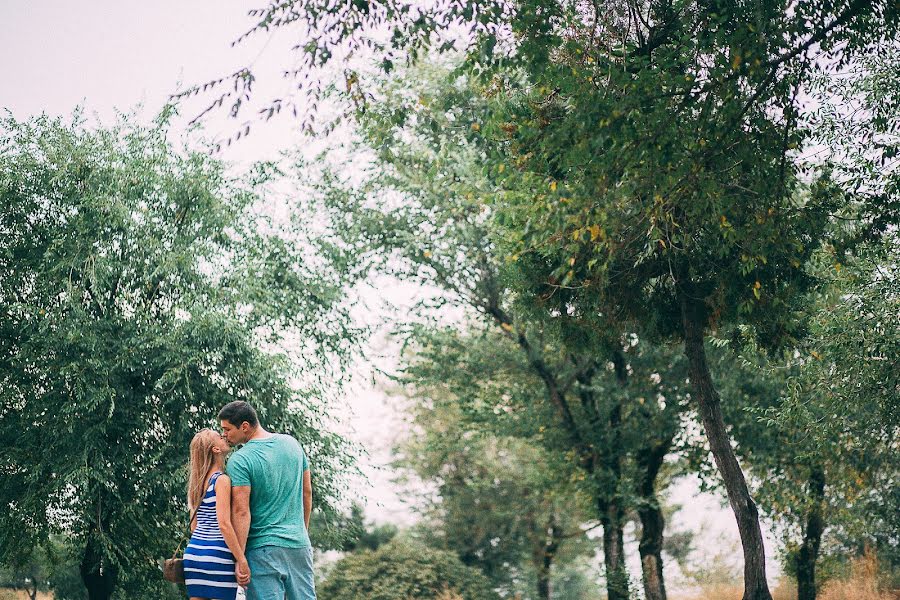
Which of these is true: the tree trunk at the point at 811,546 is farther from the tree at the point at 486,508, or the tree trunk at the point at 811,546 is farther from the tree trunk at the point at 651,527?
the tree at the point at 486,508

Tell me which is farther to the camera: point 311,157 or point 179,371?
point 311,157

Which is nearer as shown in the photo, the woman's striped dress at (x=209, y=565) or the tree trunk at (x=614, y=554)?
the woman's striped dress at (x=209, y=565)

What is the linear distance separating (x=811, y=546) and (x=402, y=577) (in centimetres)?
787

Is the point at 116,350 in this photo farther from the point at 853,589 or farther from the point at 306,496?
the point at 853,589

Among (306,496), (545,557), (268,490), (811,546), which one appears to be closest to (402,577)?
(811,546)

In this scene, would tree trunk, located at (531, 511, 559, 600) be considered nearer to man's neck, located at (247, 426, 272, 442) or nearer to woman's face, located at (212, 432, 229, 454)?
woman's face, located at (212, 432, 229, 454)

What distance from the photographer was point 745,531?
991cm

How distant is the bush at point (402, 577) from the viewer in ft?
47.0

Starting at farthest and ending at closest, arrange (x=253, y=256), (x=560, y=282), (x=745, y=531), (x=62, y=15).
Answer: (x=62, y=15)
(x=253, y=256)
(x=560, y=282)
(x=745, y=531)

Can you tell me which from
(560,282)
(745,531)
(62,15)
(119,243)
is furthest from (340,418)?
(62,15)

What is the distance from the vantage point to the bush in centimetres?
1432

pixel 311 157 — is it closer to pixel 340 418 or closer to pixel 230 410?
pixel 340 418

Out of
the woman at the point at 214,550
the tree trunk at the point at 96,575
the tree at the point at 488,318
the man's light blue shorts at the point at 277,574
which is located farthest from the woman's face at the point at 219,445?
the tree at the point at 488,318

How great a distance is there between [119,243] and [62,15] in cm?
1493
